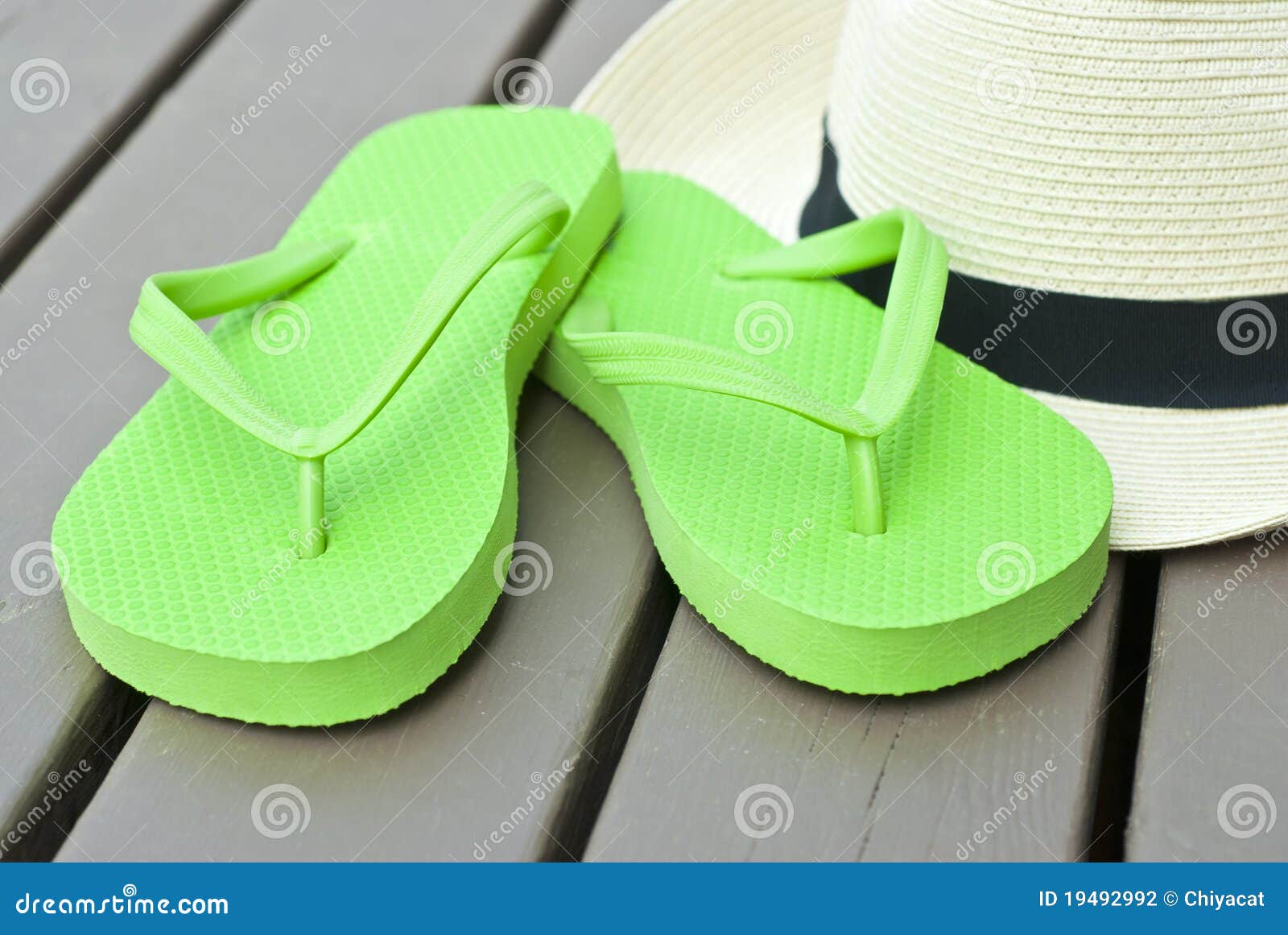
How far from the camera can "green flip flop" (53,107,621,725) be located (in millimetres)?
725

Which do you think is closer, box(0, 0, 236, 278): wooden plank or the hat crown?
the hat crown

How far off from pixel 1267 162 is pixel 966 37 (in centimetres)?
19

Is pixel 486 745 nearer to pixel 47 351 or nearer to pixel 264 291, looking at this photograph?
pixel 264 291

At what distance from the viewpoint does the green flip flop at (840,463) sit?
736 mm

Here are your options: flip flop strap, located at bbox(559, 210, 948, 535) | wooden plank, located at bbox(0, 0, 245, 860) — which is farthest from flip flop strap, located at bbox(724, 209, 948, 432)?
wooden plank, located at bbox(0, 0, 245, 860)

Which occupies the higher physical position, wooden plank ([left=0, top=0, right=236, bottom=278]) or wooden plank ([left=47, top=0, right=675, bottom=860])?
wooden plank ([left=0, top=0, right=236, bottom=278])

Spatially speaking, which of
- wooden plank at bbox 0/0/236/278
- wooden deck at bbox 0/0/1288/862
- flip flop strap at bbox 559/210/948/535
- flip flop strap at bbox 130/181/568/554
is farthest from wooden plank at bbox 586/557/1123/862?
wooden plank at bbox 0/0/236/278

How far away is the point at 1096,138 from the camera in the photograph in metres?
0.77

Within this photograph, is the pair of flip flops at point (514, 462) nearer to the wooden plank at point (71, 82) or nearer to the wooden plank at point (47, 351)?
the wooden plank at point (47, 351)

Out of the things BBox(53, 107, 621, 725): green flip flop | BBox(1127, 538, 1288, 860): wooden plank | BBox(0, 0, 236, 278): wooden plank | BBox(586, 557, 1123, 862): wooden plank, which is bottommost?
BBox(1127, 538, 1288, 860): wooden plank

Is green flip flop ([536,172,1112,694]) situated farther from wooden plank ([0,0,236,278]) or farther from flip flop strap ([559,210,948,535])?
wooden plank ([0,0,236,278])

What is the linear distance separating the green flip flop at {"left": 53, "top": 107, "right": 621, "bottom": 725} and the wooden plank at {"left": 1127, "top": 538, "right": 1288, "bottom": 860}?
0.39m

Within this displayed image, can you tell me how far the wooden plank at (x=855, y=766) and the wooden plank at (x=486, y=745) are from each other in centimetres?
3

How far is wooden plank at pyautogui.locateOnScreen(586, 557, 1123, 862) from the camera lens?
0.70 metres
